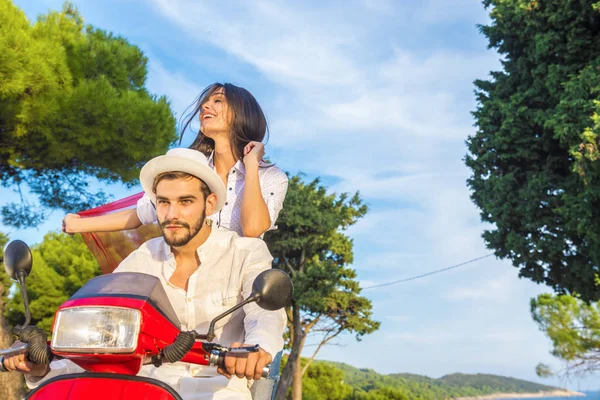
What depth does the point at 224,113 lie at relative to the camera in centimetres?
310

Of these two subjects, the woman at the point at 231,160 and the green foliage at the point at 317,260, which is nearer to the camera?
the woman at the point at 231,160

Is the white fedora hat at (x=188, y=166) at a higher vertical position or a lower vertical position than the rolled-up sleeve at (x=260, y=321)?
higher

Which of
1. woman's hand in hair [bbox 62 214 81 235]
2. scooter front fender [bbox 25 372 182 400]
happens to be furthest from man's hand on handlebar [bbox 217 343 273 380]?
woman's hand in hair [bbox 62 214 81 235]

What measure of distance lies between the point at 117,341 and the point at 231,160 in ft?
5.87

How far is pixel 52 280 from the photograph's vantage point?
69.4 ft

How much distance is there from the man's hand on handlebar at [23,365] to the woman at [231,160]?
1290 mm

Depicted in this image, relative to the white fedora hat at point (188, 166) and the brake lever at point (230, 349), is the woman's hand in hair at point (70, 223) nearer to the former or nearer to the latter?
the white fedora hat at point (188, 166)

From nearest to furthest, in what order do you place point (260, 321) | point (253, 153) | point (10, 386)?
1. point (260, 321)
2. point (253, 153)
3. point (10, 386)

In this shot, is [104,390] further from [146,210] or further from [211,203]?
[146,210]

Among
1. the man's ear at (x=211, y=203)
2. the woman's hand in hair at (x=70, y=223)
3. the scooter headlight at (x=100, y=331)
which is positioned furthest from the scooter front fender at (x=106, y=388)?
the woman's hand in hair at (x=70, y=223)

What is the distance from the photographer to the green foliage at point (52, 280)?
20.7 m

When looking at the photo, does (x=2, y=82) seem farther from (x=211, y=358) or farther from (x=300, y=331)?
(x=300, y=331)

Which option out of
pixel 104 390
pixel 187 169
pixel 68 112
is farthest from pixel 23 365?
pixel 68 112

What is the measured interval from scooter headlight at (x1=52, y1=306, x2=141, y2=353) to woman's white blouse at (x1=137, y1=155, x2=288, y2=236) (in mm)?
1546
